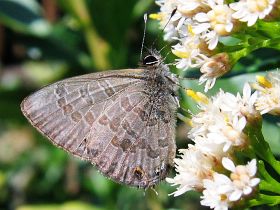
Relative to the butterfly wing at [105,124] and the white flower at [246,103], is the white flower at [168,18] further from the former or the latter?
the white flower at [246,103]

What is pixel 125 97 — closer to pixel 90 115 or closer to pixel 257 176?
pixel 90 115

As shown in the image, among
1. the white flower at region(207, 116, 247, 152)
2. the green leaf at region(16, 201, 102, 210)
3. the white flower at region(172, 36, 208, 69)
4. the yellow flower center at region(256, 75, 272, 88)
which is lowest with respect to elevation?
the green leaf at region(16, 201, 102, 210)

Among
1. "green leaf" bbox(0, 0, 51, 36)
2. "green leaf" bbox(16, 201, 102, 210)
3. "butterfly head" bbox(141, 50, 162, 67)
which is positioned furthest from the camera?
"green leaf" bbox(16, 201, 102, 210)

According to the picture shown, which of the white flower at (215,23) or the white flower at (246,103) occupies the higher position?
the white flower at (215,23)

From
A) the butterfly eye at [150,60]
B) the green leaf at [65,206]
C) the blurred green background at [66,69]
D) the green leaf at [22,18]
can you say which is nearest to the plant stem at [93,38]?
the blurred green background at [66,69]

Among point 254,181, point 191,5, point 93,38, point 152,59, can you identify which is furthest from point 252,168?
point 93,38

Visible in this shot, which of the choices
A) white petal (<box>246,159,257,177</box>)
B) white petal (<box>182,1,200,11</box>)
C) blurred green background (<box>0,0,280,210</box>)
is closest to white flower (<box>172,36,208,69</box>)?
white petal (<box>182,1,200,11</box>)

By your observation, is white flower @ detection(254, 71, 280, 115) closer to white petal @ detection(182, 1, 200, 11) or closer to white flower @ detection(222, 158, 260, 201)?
white flower @ detection(222, 158, 260, 201)

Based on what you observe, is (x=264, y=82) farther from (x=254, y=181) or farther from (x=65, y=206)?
(x=65, y=206)
